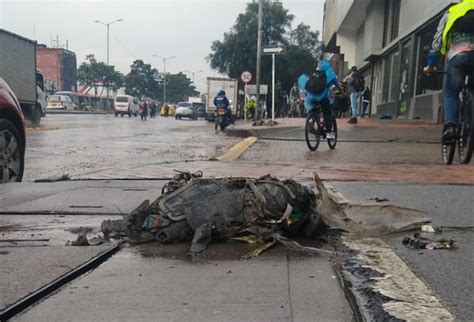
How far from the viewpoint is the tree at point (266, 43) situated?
49.4 meters

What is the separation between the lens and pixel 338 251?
3025mm

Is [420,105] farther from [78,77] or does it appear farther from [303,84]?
[78,77]

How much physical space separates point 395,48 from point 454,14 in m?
18.6

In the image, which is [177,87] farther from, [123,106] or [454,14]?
[454,14]

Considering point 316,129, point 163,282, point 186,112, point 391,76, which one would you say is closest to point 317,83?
point 316,129

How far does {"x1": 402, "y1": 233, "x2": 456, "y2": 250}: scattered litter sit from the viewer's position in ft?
9.98

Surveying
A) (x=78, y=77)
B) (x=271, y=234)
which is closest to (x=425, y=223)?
(x=271, y=234)

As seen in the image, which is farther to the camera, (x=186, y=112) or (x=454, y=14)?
(x=186, y=112)

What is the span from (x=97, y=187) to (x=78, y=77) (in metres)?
90.8

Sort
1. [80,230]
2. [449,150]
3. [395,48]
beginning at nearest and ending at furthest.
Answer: [80,230], [449,150], [395,48]

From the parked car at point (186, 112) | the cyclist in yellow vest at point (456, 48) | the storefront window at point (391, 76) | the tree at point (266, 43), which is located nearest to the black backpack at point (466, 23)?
the cyclist in yellow vest at point (456, 48)

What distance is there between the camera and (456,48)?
6117 mm

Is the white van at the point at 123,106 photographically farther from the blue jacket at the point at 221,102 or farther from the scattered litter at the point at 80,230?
the scattered litter at the point at 80,230

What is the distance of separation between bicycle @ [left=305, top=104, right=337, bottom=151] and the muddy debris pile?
618cm
